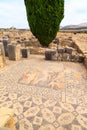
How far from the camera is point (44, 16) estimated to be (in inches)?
427

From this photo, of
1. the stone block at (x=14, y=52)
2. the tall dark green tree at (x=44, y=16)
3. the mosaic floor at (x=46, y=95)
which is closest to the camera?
the mosaic floor at (x=46, y=95)

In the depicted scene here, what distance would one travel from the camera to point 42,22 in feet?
36.0

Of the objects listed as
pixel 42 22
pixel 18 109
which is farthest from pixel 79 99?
pixel 42 22

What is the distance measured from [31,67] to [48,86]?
2.16m

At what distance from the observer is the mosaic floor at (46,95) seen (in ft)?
11.1

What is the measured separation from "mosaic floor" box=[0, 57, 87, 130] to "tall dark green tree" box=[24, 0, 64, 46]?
187 inches

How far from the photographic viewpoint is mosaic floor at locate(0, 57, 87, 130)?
338 centimetres

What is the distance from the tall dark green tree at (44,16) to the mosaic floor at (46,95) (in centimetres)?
475

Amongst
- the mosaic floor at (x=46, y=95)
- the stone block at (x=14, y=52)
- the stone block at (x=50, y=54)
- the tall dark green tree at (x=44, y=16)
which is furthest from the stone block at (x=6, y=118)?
the tall dark green tree at (x=44, y=16)

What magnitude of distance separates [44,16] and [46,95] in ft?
25.6

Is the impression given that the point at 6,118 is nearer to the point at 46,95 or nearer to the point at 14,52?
the point at 46,95

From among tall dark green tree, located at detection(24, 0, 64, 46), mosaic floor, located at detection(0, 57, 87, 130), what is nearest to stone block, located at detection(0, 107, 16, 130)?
mosaic floor, located at detection(0, 57, 87, 130)

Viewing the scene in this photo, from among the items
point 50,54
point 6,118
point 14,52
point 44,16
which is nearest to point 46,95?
point 6,118

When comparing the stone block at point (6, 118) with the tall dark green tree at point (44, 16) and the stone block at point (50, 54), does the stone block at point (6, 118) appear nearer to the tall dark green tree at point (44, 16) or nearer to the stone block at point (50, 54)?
the stone block at point (50, 54)
